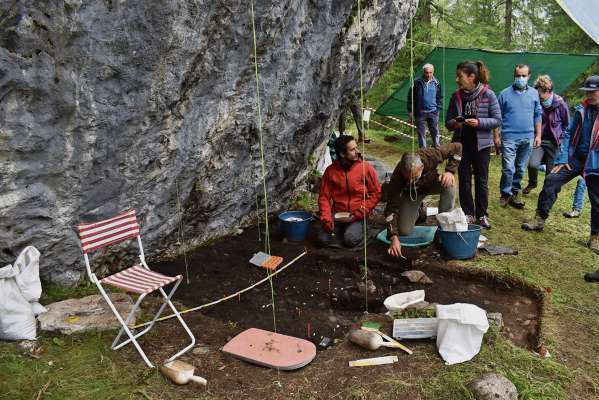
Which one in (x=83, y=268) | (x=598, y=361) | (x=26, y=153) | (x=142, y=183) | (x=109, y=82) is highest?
(x=109, y=82)

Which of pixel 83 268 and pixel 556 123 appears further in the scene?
pixel 556 123

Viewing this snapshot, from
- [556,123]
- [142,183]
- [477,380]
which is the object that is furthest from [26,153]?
[556,123]

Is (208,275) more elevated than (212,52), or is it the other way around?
(212,52)

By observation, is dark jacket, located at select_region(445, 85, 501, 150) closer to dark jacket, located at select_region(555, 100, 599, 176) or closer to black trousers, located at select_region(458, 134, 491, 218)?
black trousers, located at select_region(458, 134, 491, 218)

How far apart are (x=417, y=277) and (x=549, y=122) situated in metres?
4.19

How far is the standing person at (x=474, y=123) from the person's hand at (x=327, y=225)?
1820 mm

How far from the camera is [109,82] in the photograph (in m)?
3.80

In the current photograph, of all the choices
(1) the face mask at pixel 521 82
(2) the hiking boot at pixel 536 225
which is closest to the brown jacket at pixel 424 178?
(2) the hiking boot at pixel 536 225

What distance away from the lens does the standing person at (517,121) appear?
22.2ft

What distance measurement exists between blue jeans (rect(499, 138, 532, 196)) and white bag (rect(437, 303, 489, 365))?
13.3 ft

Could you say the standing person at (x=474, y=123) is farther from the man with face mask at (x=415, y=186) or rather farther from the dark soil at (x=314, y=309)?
the dark soil at (x=314, y=309)

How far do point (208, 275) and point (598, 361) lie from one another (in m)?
3.52

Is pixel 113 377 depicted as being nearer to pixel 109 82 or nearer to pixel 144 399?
pixel 144 399

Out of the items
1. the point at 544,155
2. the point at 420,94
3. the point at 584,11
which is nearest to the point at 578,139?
the point at 584,11
